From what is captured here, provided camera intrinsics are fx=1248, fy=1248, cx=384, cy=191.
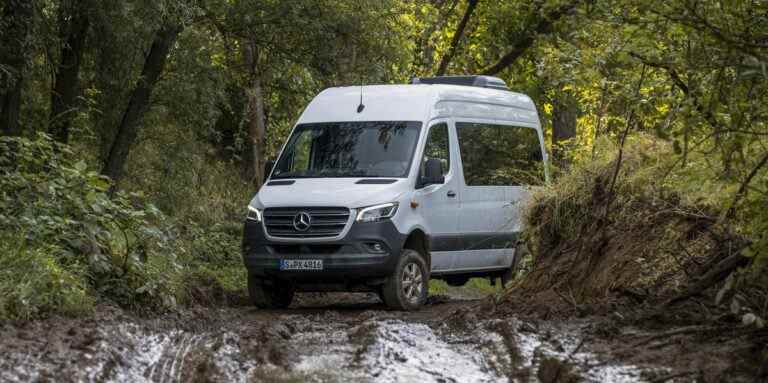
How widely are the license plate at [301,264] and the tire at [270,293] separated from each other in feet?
1.93

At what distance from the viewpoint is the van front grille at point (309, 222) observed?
12.4 meters

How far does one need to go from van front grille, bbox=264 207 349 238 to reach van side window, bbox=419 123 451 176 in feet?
4.54

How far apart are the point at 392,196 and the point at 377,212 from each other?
25 cm

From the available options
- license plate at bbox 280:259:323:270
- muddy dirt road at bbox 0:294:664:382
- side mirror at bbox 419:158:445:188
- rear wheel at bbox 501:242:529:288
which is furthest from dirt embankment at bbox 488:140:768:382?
rear wheel at bbox 501:242:529:288

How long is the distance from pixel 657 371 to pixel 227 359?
9.04 ft

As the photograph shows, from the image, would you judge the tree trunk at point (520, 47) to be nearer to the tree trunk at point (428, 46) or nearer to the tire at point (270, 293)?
the tree trunk at point (428, 46)

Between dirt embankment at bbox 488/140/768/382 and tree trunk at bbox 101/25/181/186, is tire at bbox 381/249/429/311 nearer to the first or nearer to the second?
dirt embankment at bbox 488/140/768/382

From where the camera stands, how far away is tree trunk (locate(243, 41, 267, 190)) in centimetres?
1943

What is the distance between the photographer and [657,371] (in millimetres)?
7363

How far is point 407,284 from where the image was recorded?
12891 millimetres

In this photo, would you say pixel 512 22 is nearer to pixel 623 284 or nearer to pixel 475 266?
pixel 475 266

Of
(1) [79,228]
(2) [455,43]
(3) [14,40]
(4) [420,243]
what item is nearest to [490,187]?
(4) [420,243]

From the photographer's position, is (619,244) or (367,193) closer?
(619,244)

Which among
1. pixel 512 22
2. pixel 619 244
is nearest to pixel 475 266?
pixel 619 244
